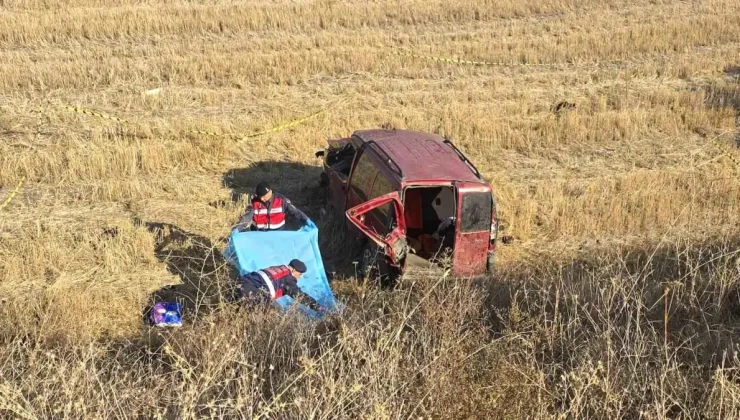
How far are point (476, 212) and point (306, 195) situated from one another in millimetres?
3750

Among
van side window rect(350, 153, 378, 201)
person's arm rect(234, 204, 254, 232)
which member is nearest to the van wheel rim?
van side window rect(350, 153, 378, 201)

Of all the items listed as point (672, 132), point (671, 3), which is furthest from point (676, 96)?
point (671, 3)

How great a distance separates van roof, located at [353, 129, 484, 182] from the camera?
8609mm

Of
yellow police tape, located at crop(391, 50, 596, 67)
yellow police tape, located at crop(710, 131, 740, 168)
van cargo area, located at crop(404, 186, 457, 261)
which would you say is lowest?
yellow police tape, located at crop(710, 131, 740, 168)

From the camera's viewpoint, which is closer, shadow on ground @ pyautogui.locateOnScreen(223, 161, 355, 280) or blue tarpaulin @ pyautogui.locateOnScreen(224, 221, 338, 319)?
blue tarpaulin @ pyautogui.locateOnScreen(224, 221, 338, 319)

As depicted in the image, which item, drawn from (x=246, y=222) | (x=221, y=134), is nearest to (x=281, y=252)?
(x=246, y=222)

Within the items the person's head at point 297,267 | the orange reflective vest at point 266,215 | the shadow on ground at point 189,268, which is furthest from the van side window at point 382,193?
the shadow on ground at point 189,268

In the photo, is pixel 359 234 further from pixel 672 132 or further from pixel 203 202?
pixel 672 132

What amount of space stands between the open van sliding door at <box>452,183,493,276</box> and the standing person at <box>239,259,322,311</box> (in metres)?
1.76

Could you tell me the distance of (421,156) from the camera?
9.12 m

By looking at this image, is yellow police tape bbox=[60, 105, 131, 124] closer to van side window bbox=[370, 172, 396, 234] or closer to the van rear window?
van side window bbox=[370, 172, 396, 234]

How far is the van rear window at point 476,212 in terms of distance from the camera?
8391 mm

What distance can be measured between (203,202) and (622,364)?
7.31m

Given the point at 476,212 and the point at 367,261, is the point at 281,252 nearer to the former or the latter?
the point at 367,261
